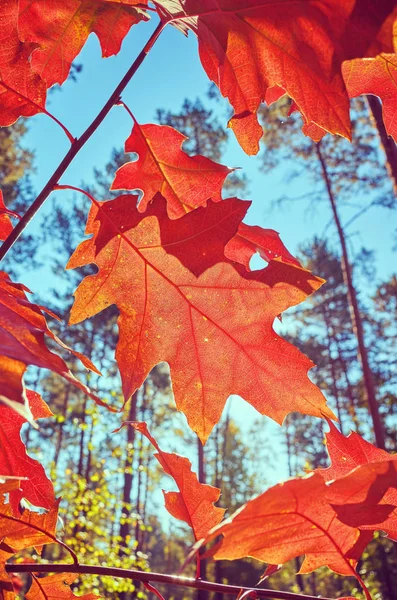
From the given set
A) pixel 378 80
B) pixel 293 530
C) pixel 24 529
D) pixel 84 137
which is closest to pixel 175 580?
pixel 293 530

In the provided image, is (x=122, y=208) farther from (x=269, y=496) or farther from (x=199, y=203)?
(x=269, y=496)

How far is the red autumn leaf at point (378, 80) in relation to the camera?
2.94ft

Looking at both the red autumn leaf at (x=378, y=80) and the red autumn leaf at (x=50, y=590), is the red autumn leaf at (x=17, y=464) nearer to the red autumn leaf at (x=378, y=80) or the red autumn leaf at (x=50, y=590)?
the red autumn leaf at (x=50, y=590)

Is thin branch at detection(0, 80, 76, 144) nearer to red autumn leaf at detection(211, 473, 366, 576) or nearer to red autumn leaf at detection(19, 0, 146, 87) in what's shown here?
red autumn leaf at detection(19, 0, 146, 87)

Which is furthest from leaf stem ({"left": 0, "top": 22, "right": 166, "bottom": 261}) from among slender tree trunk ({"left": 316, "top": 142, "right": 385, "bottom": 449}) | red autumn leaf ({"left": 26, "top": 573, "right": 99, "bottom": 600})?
slender tree trunk ({"left": 316, "top": 142, "right": 385, "bottom": 449})

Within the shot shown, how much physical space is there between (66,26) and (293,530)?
0.94 meters

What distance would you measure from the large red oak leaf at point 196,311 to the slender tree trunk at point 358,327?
9.72 m

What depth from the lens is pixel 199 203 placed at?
114cm

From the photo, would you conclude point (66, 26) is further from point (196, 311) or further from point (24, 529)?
point (24, 529)

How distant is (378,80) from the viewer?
3.00ft

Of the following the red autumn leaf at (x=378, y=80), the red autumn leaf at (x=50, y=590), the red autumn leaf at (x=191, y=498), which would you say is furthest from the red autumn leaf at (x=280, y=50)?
the red autumn leaf at (x=50, y=590)

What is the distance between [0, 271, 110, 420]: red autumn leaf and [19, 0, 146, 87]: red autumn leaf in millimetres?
494

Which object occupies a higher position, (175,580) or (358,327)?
(358,327)

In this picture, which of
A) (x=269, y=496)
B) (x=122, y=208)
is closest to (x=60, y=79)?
(x=122, y=208)
